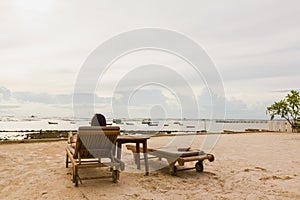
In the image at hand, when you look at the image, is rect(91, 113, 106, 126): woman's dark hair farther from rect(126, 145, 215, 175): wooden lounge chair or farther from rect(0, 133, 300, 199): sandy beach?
rect(126, 145, 215, 175): wooden lounge chair

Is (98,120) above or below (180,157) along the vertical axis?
above

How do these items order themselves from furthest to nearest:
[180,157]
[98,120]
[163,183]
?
1. [98,120]
2. [180,157]
3. [163,183]

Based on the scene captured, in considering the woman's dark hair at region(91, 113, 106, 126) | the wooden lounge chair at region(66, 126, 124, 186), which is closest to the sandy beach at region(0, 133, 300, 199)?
the wooden lounge chair at region(66, 126, 124, 186)

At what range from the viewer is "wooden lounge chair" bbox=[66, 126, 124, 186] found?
4117 millimetres

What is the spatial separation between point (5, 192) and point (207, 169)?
3752 millimetres

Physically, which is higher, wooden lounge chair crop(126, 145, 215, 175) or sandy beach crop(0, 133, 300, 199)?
wooden lounge chair crop(126, 145, 215, 175)

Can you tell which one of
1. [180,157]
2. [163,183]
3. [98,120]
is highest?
[98,120]

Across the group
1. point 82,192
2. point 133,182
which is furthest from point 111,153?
point 82,192

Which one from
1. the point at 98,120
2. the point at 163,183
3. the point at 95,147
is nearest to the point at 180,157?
the point at 163,183

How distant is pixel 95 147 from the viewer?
439cm

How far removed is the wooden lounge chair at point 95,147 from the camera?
4.12 meters

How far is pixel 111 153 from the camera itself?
449cm

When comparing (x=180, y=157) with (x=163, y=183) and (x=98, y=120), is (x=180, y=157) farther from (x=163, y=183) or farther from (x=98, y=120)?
(x=98, y=120)

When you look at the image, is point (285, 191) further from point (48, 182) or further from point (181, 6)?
point (181, 6)
